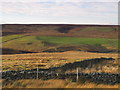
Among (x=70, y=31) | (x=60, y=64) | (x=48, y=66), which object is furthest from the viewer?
(x=70, y=31)

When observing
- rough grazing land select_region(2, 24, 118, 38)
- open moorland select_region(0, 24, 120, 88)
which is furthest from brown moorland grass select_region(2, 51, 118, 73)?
rough grazing land select_region(2, 24, 118, 38)

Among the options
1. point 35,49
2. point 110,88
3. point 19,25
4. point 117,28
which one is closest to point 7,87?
point 110,88

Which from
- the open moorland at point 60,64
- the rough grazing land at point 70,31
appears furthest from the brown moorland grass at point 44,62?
the rough grazing land at point 70,31

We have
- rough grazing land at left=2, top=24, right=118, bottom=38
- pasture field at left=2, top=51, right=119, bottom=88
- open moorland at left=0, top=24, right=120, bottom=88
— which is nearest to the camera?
pasture field at left=2, top=51, right=119, bottom=88

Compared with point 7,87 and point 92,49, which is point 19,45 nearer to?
point 92,49

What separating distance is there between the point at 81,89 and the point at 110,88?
1.72 meters

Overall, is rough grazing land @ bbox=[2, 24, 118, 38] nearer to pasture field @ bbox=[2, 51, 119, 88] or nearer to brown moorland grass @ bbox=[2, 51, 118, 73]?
brown moorland grass @ bbox=[2, 51, 118, 73]

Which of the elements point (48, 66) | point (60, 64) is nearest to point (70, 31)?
point (60, 64)

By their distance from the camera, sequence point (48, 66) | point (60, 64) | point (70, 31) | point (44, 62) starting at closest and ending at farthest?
1. point (48, 66)
2. point (60, 64)
3. point (44, 62)
4. point (70, 31)

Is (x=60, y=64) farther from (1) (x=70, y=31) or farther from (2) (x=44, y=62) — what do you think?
(1) (x=70, y=31)

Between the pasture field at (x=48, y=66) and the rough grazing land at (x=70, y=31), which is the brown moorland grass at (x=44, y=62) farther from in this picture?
the rough grazing land at (x=70, y=31)

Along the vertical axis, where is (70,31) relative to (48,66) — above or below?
above

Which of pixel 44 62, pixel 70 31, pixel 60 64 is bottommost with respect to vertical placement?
pixel 44 62

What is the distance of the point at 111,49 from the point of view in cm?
5962
